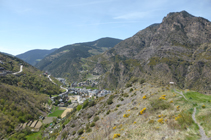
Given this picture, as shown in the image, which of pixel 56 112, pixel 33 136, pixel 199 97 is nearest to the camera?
pixel 199 97

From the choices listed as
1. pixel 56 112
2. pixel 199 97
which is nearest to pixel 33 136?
pixel 56 112

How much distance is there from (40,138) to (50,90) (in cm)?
9470

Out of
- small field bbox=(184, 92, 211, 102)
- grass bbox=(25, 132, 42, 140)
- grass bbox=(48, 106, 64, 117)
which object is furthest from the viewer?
grass bbox=(48, 106, 64, 117)

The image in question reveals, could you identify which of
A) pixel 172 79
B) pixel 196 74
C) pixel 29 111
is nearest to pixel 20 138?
pixel 29 111

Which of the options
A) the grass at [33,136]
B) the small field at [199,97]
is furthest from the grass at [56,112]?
the small field at [199,97]

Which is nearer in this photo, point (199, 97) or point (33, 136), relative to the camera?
point (199, 97)

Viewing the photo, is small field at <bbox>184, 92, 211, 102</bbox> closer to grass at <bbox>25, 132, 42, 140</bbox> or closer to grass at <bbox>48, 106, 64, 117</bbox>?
grass at <bbox>25, 132, 42, 140</bbox>

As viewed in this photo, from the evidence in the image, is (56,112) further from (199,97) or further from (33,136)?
(199,97)

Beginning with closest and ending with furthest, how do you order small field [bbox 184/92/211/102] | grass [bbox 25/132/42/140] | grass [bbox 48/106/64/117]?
small field [bbox 184/92/211/102]
grass [bbox 25/132/42/140]
grass [bbox 48/106/64/117]

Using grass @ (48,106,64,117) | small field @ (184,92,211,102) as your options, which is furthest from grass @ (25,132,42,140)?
small field @ (184,92,211,102)

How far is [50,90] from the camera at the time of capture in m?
157

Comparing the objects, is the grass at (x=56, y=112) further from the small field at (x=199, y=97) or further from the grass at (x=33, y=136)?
the small field at (x=199, y=97)

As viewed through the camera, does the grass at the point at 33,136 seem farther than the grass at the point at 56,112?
No

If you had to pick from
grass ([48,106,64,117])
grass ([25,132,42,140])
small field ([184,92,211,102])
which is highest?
small field ([184,92,211,102])
